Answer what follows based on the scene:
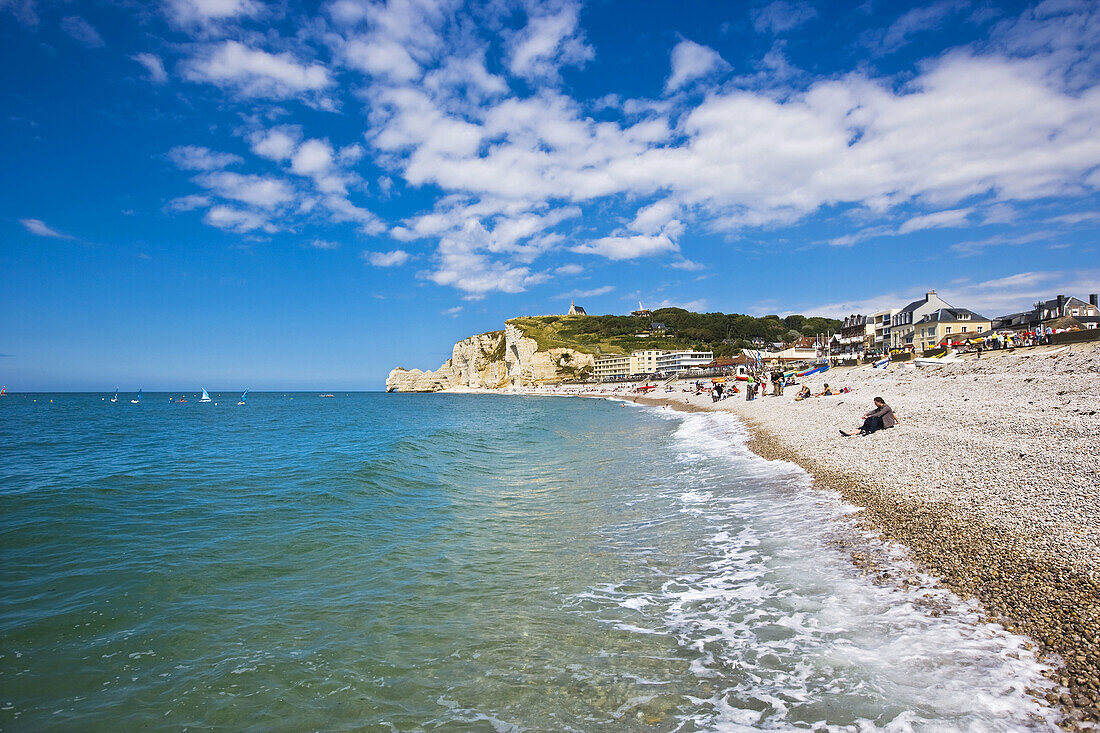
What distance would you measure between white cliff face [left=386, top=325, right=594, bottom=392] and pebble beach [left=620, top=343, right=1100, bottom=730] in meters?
128

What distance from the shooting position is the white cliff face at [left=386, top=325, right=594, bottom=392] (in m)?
149

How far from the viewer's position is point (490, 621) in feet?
19.4

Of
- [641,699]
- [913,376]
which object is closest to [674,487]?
[641,699]

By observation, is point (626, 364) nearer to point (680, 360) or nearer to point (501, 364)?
point (680, 360)

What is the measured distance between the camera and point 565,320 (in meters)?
196

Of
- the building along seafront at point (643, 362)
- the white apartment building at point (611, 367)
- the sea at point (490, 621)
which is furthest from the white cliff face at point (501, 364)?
the sea at point (490, 621)

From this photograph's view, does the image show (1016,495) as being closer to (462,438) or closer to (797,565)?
(797,565)

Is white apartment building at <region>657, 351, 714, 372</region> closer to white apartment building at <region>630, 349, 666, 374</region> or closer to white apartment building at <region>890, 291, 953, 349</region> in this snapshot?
white apartment building at <region>630, 349, 666, 374</region>

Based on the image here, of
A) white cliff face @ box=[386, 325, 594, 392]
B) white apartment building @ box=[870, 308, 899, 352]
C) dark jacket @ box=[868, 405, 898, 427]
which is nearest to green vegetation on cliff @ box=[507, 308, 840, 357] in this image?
white cliff face @ box=[386, 325, 594, 392]

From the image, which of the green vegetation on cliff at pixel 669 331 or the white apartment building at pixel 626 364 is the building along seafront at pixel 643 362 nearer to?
the white apartment building at pixel 626 364

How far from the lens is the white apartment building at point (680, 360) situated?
128375mm

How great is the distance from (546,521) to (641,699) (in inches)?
244

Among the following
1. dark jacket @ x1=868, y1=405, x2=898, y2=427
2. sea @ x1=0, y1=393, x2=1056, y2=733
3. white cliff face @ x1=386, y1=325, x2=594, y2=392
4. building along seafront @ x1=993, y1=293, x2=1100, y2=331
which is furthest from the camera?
white cliff face @ x1=386, y1=325, x2=594, y2=392

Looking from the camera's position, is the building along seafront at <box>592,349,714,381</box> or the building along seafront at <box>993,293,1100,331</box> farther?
the building along seafront at <box>592,349,714,381</box>
